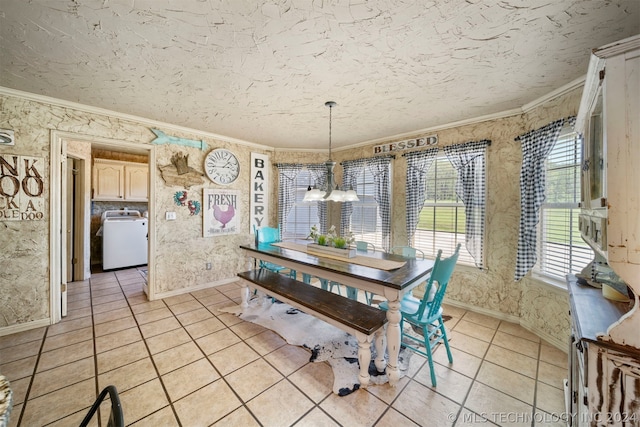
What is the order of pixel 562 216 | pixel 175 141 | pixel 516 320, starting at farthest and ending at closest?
pixel 175 141 < pixel 516 320 < pixel 562 216

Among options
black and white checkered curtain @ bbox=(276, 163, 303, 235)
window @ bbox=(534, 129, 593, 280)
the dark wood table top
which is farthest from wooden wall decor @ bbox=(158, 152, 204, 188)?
window @ bbox=(534, 129, 593, 280)

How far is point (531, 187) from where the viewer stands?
7.96 feet

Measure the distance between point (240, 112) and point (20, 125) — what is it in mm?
2198

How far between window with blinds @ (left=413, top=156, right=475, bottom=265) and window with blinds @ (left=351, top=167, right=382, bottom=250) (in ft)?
2.25

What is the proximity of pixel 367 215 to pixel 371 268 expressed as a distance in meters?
2.01

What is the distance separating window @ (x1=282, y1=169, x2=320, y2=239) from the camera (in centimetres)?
455

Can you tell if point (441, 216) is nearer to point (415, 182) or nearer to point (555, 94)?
point (415, 182)

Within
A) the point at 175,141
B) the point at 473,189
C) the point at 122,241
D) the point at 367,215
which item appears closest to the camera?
the point at 473,189

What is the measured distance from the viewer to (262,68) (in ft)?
6.16

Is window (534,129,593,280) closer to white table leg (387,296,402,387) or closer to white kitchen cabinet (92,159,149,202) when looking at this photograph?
white table leg (387,296,402,387)

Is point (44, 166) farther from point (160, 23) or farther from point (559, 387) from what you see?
point (559, 387)

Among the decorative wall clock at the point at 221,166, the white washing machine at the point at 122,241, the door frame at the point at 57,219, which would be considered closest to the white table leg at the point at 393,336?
the decorative wall clock at the point at 221,166

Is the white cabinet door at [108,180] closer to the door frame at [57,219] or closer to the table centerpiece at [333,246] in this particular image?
the door frame at [57,219]

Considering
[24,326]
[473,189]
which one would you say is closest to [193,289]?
[24,326]
